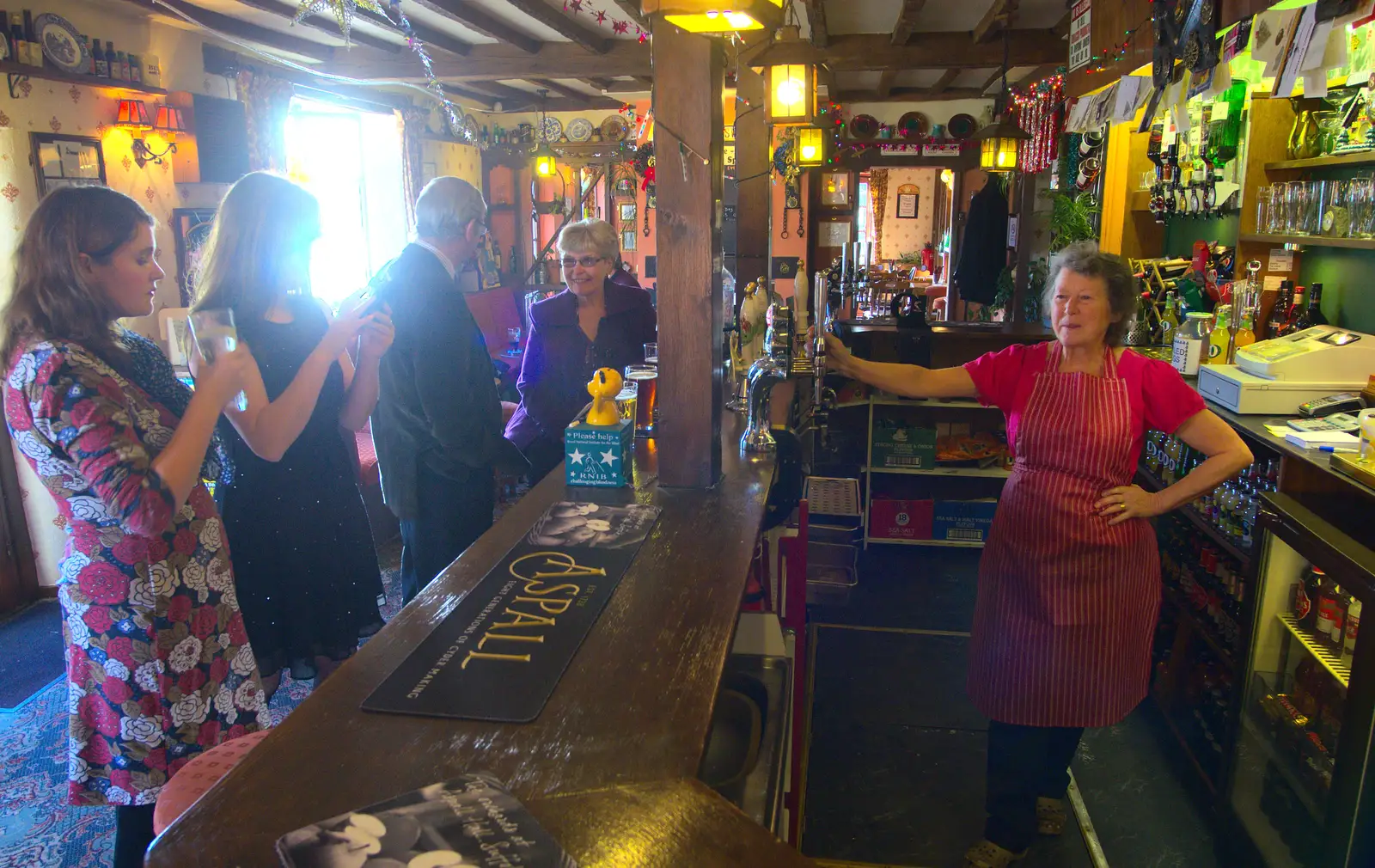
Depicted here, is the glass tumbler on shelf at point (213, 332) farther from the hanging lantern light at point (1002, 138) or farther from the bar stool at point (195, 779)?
the hanging lantern light at point (1002, 138)

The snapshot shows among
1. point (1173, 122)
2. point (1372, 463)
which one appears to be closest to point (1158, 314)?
point (1173, 122)

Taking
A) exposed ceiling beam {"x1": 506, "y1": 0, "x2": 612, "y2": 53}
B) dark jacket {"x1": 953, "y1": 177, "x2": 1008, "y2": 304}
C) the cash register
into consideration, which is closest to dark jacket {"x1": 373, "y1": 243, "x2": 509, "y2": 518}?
the cash register

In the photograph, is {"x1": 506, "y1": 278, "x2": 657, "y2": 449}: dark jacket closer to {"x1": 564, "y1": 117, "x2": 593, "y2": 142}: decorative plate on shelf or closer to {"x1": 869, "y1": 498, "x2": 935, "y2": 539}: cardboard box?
{"x1": 869, "y1": 498, "x2": 935, "y2": 539}: cardboard box

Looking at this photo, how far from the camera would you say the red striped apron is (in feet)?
7.30

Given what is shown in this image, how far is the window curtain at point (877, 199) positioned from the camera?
51.2 ft

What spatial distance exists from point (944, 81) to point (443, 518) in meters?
7.59

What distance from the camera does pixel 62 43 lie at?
14.0ft

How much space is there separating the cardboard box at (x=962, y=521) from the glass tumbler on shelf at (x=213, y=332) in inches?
155

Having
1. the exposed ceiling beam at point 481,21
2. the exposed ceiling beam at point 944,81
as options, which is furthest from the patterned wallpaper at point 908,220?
the exposed ceiling beam at point 481,21

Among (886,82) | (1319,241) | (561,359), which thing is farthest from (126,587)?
(886,82)

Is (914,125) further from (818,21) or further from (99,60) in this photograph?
(99,60)

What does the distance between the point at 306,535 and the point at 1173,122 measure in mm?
4077

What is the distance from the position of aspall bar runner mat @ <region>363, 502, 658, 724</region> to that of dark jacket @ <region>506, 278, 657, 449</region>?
127 centimetres

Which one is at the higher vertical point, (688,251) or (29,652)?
(688,251)
